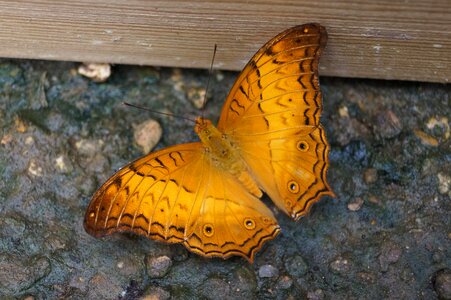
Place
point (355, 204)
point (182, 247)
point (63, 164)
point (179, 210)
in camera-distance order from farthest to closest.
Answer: point (63, 164)
point (355, 204)
point (182, 247)
point (179, 210)

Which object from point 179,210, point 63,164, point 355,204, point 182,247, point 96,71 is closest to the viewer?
point 179,210

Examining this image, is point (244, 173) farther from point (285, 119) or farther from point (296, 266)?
point (296, 266)

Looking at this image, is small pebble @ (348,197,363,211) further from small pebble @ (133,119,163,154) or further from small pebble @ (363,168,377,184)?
small pebble @ (133,119,163,154)

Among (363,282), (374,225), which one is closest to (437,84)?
(374,225)

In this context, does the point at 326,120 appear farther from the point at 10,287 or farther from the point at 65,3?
the point at 10,287

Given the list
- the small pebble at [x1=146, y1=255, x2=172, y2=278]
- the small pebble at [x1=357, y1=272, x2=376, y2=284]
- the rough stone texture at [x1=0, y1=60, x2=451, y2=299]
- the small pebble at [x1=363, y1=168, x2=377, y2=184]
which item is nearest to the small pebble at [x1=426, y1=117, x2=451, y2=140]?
the rough stone texture at [x1=0, y1=60, x2=451, y2=299]

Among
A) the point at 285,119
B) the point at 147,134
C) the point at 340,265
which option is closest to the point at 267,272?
the point at 340,265

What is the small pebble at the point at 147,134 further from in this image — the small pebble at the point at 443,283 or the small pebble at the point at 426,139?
the small pebble at the point at 443,283

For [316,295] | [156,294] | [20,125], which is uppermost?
[20,125]
